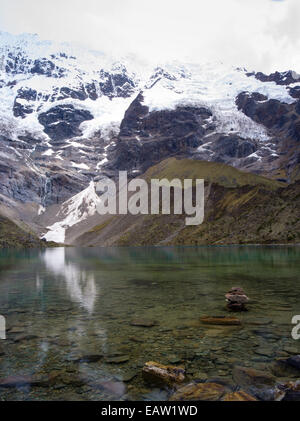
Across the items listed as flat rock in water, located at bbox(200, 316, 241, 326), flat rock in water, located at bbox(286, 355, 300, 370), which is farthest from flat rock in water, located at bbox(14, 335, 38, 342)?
flat rock in water, located at bbox(286, 355, 300, 370)

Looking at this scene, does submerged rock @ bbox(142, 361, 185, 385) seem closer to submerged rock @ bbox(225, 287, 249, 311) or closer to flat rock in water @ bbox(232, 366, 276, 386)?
flat rock in water @ bbox(232, 366, 276, 386)

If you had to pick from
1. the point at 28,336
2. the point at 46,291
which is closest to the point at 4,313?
the point at 28,336

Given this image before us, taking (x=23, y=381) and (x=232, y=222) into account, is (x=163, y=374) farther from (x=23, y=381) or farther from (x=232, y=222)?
(x=232, y=222)

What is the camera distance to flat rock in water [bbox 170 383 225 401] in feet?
33.0

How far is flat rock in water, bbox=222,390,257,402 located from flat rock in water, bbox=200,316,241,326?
9205 mm

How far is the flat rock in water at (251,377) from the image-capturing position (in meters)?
11.2

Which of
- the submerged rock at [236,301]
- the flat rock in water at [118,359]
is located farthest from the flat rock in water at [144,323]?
the submerged rock at [236,301]

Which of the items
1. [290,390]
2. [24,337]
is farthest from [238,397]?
[24,337]

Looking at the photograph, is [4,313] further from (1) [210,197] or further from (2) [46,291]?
(1) [210,197]

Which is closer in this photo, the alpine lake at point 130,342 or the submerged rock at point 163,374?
the submerged rock at point 163,374

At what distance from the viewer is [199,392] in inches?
408

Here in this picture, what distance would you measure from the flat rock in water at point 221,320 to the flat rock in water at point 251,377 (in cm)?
675

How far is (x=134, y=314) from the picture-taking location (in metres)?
22.4

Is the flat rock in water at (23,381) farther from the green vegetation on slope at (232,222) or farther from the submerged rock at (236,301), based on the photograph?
the green vegetation on slope at (232,222)
